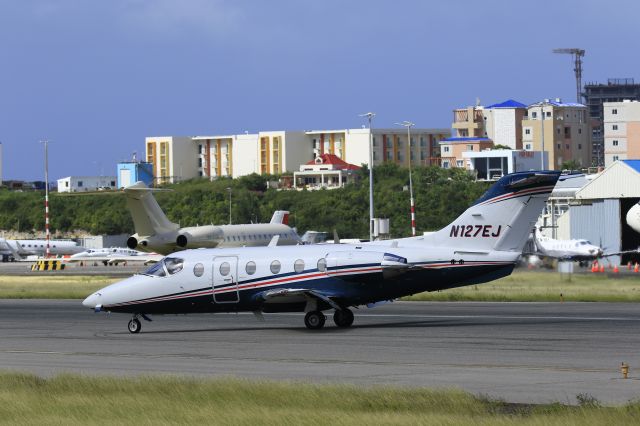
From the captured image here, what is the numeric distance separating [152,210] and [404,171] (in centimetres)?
9374

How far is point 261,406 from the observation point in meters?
19.8

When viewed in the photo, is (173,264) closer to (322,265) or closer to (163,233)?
(322,265)

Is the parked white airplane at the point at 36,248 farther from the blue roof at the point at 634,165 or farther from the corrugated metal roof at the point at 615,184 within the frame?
the blue roof at the point at 634,165

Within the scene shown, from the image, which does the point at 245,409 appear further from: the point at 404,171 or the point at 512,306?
the point at 404,171

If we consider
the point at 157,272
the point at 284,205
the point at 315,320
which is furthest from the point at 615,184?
the point at 284,205

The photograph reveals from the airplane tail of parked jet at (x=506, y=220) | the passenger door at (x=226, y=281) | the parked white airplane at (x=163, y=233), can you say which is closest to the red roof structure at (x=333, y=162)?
the parked white airplane at (x=163, y=233)

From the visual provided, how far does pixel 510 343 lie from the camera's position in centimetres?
3070

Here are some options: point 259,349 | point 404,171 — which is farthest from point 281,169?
point 259,349

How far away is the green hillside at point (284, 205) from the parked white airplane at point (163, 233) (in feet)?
163

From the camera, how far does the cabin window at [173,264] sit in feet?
122

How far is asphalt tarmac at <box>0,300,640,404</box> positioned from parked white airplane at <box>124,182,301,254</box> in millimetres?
24652

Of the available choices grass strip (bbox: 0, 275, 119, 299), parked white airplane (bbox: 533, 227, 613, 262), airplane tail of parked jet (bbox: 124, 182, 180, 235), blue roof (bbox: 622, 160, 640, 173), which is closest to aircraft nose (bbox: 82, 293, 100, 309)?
grass strip (bbox: 0, 275, 119, 299)

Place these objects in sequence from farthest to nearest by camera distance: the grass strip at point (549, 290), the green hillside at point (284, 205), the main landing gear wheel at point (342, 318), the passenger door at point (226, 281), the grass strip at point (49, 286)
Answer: the green hillside at point (284, 205), the grass strip at point (49, 286), the grass strip at point (549, 290), the main landing gear wheel at point (342, 318), the passenger door at point (226, 281)

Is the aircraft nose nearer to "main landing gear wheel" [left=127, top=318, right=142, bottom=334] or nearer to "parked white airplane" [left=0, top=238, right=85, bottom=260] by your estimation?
"main landing gear wheel" [left=127, top=318, right=142, bottom=334]
